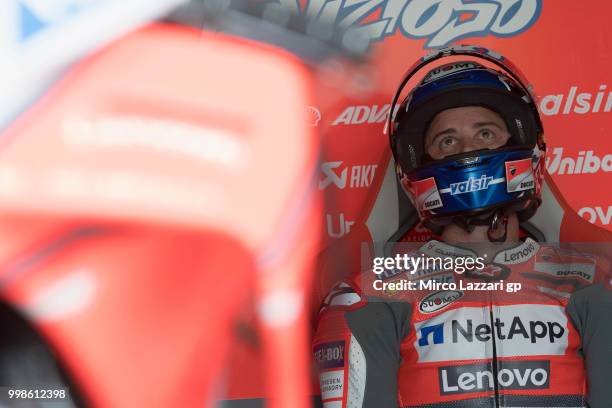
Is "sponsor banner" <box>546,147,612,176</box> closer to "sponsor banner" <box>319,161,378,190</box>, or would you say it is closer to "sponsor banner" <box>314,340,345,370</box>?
"sponsor banner" <box>319,161,378,190</box>

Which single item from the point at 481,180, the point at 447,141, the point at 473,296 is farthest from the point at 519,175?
the point at 473,296

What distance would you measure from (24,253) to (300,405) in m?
0.73

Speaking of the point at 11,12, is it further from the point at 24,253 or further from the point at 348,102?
the point at 348,102

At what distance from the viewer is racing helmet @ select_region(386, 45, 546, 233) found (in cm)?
175

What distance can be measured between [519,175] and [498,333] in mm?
357

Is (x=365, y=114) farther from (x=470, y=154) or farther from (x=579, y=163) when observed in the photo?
(x=579, y=163)

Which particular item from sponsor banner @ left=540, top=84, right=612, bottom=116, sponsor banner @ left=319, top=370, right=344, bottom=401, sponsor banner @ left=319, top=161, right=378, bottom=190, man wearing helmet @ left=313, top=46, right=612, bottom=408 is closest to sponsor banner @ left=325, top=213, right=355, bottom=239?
sponsor banner @ left=319, top=161, right=378, bottom=190

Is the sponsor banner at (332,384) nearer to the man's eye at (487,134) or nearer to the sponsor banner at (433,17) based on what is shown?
the man's eye at (487,134)

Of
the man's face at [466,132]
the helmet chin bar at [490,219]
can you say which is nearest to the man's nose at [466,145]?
the man's face at [466,132]

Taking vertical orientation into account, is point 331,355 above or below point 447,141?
below

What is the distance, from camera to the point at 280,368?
1.88 metres

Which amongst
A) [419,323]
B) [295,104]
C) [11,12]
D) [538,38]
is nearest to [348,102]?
[295,104]

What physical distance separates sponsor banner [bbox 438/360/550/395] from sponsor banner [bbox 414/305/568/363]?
0.07 ft

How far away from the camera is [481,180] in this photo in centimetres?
174
